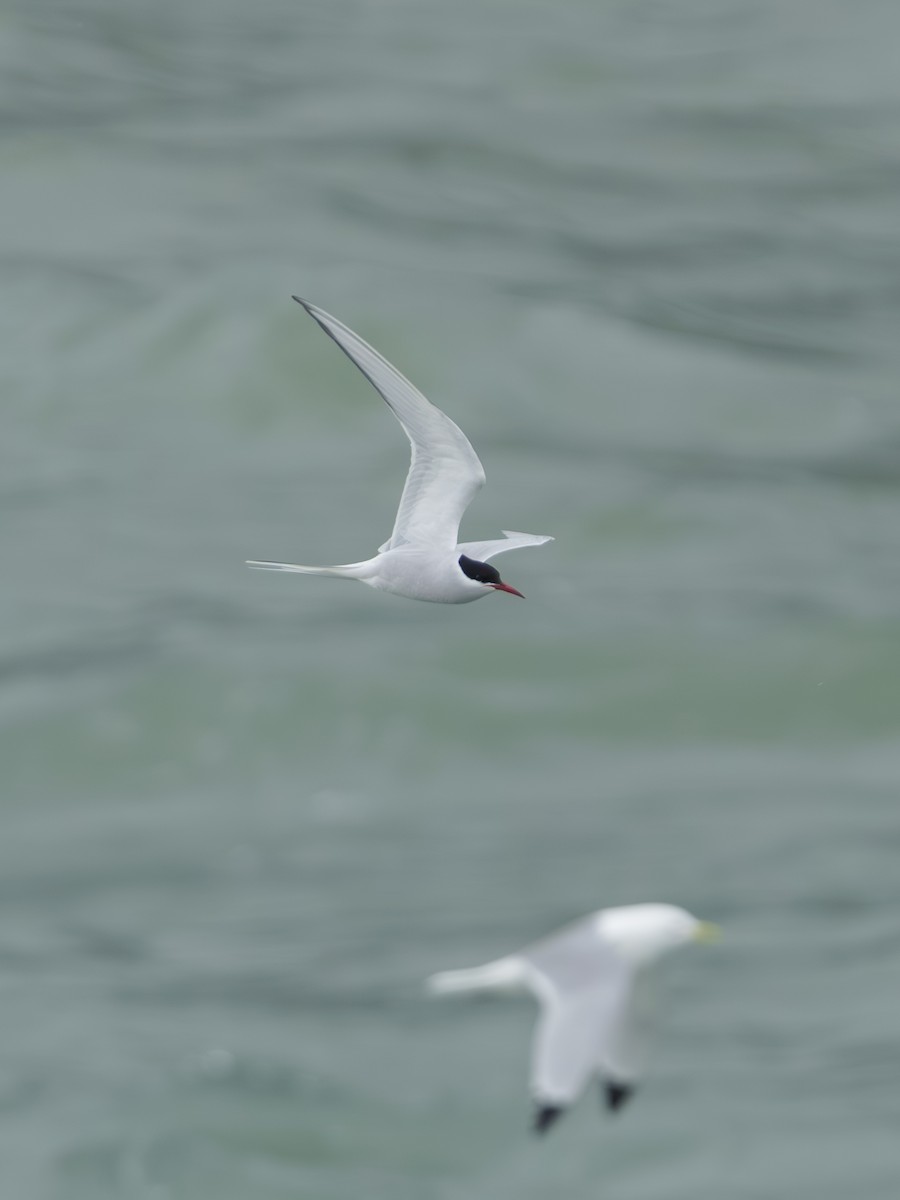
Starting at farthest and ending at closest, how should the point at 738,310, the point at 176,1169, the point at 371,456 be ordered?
1. the point at 738,310
2. the point at 371,456
3. the point at 176,1169

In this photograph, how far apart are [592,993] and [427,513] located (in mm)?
2495

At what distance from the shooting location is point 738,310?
47.2 feet

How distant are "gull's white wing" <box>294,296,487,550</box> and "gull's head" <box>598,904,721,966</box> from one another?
1.93 meters

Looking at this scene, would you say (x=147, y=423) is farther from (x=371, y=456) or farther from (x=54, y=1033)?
(x=54, y=1033)

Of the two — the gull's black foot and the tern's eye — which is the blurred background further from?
the gull's black foot

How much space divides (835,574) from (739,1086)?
13.5ft

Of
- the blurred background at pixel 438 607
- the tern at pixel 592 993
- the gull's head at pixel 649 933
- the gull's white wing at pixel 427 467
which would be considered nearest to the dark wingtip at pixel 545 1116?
the tern at pixel 592 993

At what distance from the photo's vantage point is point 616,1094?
5.89 m

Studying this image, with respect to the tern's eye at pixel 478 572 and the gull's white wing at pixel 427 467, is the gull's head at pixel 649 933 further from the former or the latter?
the gull's white wing at pixel 427 467

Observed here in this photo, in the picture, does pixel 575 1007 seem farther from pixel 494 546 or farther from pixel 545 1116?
pixel 494 546

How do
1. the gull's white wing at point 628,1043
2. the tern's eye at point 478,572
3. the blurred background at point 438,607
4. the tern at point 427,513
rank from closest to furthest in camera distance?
1. the gull's white wing at point 628,1043
2. the tern at point 427,513
3. the tern's eye at point 478,572
4. the blurred background at point 438,607

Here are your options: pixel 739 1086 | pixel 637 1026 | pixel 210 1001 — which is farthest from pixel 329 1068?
pixel 637 1026

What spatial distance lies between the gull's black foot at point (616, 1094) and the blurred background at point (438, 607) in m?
2.60

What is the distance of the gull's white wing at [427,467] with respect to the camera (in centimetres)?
781
